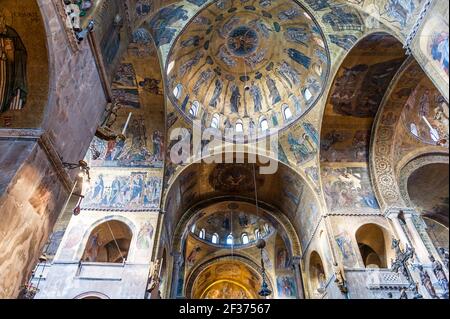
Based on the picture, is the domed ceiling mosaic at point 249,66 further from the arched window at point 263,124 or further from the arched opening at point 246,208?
the arched opening at point 246,208

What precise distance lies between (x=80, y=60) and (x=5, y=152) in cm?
233

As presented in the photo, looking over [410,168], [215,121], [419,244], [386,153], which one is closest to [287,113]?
[215,121]

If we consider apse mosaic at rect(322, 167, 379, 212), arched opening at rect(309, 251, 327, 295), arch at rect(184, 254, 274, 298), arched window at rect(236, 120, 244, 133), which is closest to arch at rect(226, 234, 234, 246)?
arch at rect(184, 254, 274, 298)

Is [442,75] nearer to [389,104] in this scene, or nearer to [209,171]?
[389,104]

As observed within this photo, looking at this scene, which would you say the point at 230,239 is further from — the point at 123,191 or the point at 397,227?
the point at 397,227

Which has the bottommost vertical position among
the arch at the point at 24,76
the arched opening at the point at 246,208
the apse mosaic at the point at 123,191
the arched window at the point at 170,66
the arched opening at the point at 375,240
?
the arch at the point at 24,76

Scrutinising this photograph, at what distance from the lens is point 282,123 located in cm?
1504

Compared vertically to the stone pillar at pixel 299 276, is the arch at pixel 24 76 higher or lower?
lower

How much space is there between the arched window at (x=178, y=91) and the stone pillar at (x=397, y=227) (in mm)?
11515

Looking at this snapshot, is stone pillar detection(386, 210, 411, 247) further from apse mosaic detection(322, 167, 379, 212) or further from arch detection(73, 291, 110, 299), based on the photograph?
arch detection(73, 291, 110, 299)

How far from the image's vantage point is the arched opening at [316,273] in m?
14.8

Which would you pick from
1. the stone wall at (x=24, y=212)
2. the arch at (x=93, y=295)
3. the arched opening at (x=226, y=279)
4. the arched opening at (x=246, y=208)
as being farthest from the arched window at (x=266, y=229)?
the stone wall at (x=24, y=212)

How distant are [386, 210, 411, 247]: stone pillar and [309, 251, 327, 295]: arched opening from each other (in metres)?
4.31
